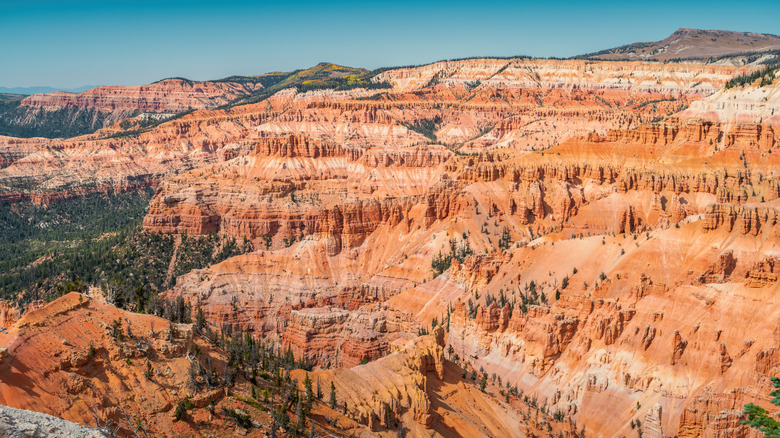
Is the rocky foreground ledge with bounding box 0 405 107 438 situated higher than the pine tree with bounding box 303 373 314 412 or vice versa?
the rocky foreground ledge with bounding box 0 405 107 438

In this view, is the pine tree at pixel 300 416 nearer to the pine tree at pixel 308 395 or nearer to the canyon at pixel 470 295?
the pine tree at pixel 308 395

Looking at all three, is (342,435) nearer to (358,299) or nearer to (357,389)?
(357,389)

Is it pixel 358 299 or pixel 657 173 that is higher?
pixel 657 173

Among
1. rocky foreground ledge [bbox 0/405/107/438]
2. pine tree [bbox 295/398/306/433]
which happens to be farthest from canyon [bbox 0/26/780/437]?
rocky foreground ledge [bbox 0/405/107/438]

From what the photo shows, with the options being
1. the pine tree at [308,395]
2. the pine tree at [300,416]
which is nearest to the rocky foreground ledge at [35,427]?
the pine tree at [300,416]

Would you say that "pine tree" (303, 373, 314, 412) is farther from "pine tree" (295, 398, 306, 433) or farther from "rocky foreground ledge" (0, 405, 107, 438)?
"rocky foreground ledge" (0, 405, 107, 438)

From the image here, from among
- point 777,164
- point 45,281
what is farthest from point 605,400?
point 45,281

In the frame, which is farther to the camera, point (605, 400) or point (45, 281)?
point (45, 281)

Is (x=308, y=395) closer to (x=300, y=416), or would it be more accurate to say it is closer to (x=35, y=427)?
(x=300, y=416)
